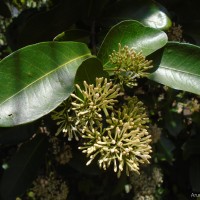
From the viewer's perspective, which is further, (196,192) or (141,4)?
Result: (196,192)

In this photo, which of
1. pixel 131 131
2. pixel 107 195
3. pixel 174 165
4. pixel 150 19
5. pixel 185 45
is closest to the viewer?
pixel 131 131

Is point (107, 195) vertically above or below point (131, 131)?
below

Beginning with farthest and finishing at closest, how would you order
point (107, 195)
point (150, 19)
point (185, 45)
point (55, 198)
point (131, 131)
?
point (107, 195)
point (55, 198)
point (150, 19)
point (185, 45)
point (131, 131)

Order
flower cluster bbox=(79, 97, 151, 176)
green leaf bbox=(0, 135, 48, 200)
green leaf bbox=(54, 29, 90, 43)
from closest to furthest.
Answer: flower cluster bbox=(79, 97, 151, 176) < green leaf bbox=(54, 29, 90, 43) < green leaf bbox=(0, 135, 48, 200)

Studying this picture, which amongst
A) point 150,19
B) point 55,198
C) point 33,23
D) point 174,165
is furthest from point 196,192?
point 33,23

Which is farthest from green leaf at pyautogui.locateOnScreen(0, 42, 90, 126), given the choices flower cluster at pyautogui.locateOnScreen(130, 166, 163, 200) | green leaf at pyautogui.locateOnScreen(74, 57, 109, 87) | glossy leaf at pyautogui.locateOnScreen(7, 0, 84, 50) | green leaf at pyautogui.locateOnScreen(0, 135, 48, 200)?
flower cluster at pyautogui.locateOnScreen(130, 166, 163, 200)

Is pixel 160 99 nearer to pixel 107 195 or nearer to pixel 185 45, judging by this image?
pixel 107 195

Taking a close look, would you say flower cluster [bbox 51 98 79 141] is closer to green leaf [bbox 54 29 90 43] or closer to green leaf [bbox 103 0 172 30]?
green leaf [bbox 54 29 90 43]

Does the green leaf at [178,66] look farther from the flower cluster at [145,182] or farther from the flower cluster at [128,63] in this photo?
the flower cluster at [145,182]
